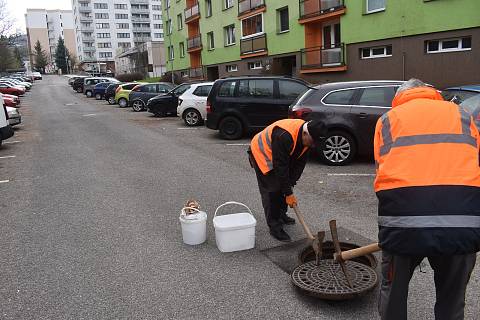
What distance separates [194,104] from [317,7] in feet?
34.2

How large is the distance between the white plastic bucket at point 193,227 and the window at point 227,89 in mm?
7423

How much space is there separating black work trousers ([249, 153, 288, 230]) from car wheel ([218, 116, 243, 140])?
7.04 meters

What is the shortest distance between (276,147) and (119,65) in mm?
90892

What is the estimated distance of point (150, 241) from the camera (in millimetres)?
4902

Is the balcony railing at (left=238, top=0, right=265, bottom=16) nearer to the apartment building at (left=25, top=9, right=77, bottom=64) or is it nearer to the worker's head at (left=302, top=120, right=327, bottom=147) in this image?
the worker's head at (left=302, top=120, right=327, bottom=147)

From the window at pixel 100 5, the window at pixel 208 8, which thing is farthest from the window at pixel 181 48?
the window at pixel 100 5

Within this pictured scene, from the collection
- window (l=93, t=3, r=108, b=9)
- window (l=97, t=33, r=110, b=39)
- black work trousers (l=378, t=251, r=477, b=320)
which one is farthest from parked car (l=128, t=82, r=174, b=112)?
window (l=97, t=33, r=110, b=39)

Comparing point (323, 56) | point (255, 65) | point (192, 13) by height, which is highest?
point (192, 13)

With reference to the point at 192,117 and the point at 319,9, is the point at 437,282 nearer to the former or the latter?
the point at 192,117

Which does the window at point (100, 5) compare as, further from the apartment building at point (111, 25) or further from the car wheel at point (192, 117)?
the car wheel at point (192, 117)

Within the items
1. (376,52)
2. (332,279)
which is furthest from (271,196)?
(376,52)

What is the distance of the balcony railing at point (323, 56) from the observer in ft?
68.9

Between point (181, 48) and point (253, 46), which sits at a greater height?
point (181, 48)

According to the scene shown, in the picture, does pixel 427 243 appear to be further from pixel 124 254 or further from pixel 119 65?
pixel 119 65
